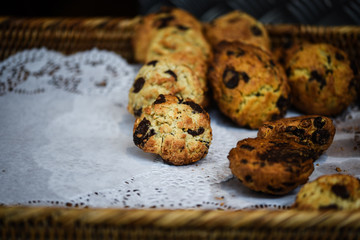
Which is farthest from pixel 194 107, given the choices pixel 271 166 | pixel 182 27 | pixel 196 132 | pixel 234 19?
pixel 234 19

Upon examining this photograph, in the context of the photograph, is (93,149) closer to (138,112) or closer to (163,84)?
(138,112)

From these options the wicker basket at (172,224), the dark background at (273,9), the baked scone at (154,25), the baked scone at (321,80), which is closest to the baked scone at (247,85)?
the baked scone at (321,80)

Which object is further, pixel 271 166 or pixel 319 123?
pixel 319 123

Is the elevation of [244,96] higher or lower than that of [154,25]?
lower

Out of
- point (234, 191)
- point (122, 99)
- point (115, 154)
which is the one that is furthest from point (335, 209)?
point (122, 99)

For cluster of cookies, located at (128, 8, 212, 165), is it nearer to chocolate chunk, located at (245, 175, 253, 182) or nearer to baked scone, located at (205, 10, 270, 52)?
baked scone, located at (205, 10, 270, 52)

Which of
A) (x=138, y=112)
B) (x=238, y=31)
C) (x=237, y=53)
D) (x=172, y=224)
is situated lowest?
(x=172, y=224)
